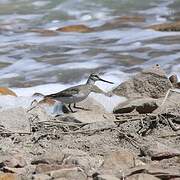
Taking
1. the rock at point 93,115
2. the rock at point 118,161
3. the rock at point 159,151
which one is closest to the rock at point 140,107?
the rock at point 93,115

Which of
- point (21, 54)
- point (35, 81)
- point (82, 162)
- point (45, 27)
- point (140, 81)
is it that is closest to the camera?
point (82, 162)

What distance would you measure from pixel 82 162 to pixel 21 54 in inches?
233

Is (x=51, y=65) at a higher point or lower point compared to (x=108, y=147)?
lower

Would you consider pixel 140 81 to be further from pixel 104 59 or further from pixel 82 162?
pixel 104 59

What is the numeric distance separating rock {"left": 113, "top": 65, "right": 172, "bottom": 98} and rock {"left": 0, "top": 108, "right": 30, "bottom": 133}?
5.01 ft

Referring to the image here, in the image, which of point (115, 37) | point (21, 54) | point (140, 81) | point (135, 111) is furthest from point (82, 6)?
point (135, 111)

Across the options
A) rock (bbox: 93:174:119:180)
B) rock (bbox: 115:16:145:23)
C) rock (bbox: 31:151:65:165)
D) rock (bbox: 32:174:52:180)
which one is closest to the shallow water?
rock (bbox: 115:16:145:23)

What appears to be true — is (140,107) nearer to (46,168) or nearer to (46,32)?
(46,168)

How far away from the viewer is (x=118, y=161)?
3338mm

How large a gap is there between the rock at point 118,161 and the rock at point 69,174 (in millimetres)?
171

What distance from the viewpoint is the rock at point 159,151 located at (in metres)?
3.45

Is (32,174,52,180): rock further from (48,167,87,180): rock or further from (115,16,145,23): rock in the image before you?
(115,16,145,23): rock

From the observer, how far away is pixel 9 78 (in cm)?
763

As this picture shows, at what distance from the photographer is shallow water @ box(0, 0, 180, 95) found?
7.63 metres
